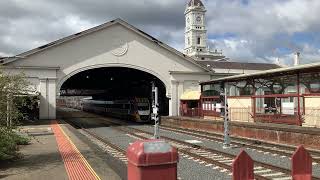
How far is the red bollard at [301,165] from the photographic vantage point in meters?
6.78

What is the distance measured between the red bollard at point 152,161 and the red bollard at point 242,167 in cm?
141

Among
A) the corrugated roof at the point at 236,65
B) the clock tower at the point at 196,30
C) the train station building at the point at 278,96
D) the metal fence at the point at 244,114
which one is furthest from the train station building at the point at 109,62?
the clock tower at the point at 196,30

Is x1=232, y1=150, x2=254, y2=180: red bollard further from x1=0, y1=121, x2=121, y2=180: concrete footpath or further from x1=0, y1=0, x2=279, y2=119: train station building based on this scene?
x1=0, y1=0, x2=279, y2=119: train station building

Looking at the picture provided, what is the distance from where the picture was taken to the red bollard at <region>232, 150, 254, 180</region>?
6.04 m

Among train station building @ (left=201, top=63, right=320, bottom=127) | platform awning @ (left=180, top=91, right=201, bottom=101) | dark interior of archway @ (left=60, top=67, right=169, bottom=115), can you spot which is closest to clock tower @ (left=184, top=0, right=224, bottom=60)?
dark interior of archway @ (left=60, top=67, right=169, bottom=115)

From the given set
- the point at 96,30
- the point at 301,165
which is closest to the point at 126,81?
the point at 96,30

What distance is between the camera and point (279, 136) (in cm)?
2328

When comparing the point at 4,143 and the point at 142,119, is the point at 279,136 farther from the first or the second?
the point at 142,119

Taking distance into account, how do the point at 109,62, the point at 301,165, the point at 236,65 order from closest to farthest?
the point at 301,165 → the point at 109,62 → the point at 236,65

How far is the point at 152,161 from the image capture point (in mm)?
4805

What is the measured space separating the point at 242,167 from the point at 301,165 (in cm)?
133

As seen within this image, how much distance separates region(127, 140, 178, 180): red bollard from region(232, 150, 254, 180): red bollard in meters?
1.41

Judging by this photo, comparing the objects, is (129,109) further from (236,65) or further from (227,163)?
(227,163)

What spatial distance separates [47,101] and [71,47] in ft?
20.4
